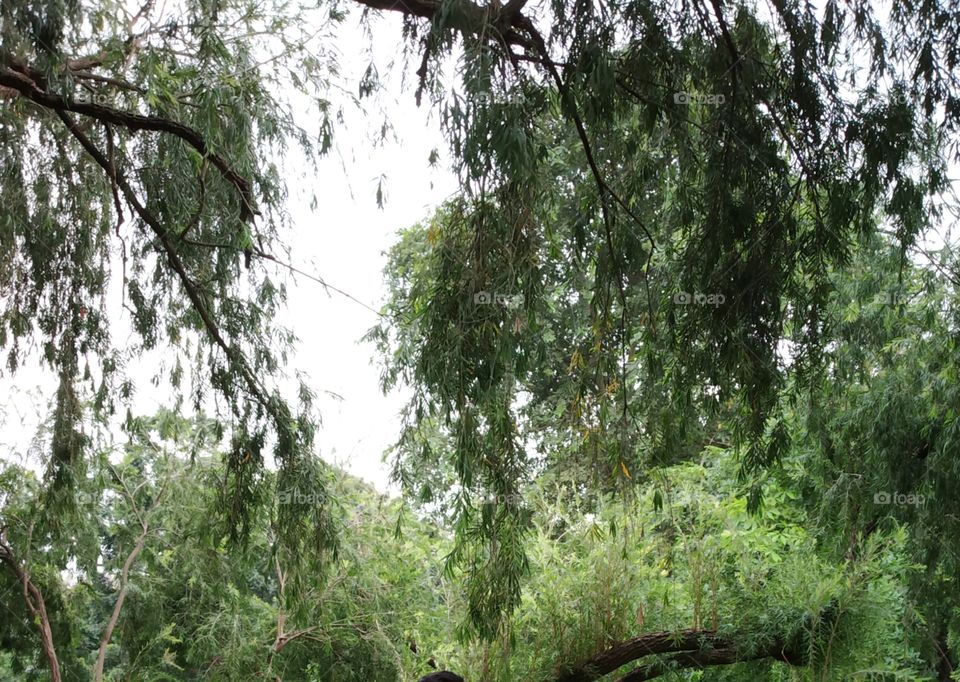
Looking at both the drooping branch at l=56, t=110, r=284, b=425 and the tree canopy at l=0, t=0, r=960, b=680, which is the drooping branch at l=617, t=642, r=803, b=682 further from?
the drooping branch at l=56, t=110, r=284, b=425

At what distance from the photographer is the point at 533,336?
9.61 ft

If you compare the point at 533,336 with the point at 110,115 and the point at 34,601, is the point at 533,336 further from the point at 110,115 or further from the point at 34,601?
the point at 34,601

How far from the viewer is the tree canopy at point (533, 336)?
2.76 metres

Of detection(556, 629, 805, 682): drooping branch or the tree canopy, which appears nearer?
the tree canopy

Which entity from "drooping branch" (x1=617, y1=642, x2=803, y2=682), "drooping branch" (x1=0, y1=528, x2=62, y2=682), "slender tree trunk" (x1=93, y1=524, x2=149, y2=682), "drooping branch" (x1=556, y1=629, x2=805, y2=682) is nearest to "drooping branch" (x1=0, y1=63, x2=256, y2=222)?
"drooping branch" (x1=556, y1=629, x2=805, y2=682)

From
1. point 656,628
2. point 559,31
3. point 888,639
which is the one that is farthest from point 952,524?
point 559,31

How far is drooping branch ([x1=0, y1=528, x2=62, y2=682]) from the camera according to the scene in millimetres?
6559

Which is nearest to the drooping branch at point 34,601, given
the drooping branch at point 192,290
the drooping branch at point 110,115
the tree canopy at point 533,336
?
the tree canopy at point 533,336

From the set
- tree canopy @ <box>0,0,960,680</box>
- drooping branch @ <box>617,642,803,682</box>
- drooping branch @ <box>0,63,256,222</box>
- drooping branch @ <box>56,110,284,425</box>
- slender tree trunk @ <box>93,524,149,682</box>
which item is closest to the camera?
tree canopy @ <box>0,0,960,680</box>

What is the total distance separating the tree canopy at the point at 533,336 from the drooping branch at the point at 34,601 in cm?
2

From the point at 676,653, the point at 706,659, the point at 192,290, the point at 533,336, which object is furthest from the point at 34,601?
the point at 533,336

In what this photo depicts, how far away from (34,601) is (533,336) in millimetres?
5325

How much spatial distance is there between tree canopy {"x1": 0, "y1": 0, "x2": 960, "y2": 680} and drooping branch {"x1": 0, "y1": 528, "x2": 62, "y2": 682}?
2cm

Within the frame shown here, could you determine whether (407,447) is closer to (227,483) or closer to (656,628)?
(227,483)
